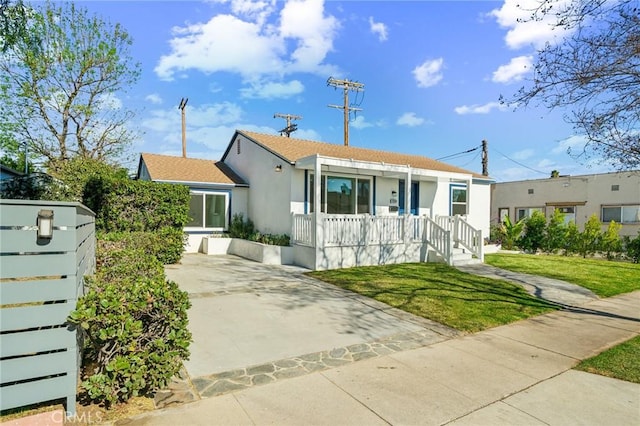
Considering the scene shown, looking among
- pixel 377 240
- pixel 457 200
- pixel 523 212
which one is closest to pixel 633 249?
pixel 523 212

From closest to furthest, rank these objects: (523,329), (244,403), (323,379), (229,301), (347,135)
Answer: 1. (244,403)
2. (323,379)
3. (523,329)
4. (229,301)
5. (347,135)

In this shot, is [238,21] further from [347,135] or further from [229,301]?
[347,135]

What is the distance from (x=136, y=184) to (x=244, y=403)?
937 cm

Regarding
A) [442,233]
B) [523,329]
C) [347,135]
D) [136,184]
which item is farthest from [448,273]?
[347,135]

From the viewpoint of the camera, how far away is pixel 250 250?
1237 cm

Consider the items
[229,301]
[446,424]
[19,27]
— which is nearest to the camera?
[446,424]

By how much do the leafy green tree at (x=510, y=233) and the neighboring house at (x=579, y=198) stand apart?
502 cm

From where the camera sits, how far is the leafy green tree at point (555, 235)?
58.3ft

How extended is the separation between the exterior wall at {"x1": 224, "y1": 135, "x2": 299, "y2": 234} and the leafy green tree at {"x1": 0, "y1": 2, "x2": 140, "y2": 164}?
28.0ft

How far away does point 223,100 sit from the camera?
18.8 meters

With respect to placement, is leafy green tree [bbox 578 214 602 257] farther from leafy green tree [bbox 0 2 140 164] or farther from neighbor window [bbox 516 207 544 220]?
leafy green tree [bbox 0 2 140 164]

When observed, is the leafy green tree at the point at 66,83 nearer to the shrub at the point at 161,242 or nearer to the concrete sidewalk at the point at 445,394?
the shrub at the point at 161,242

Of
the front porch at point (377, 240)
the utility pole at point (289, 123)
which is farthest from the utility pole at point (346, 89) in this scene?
the front porch at point (377, 240)

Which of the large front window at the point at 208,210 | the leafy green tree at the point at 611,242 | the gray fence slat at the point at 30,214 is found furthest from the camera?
the leafy green tree at the point at 611,242
